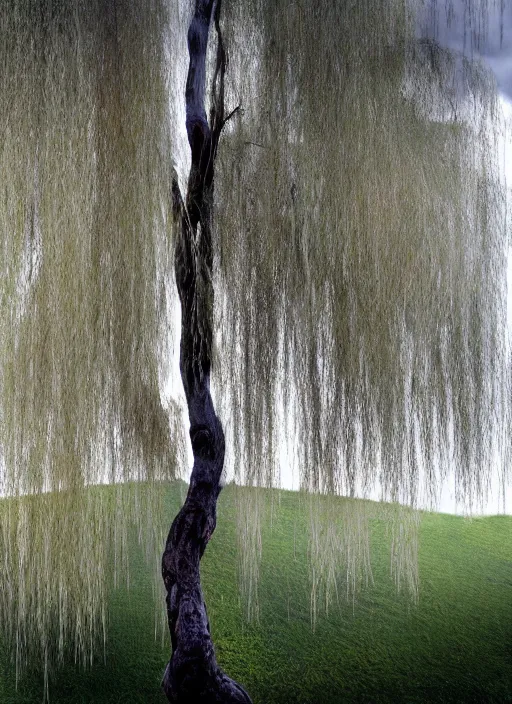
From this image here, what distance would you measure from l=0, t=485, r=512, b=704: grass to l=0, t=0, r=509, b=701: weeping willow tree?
26 cm

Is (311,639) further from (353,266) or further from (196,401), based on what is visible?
(353,266)

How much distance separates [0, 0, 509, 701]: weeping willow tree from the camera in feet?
6.37

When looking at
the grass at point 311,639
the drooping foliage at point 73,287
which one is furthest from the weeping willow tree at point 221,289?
the grass at point 311,639

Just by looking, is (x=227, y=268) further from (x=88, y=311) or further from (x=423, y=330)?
(x=423, y=330)

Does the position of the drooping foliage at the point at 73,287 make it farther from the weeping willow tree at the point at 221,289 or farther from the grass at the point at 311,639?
the grass at the point at 311,639

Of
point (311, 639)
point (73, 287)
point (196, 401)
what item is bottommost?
point (311, 639)

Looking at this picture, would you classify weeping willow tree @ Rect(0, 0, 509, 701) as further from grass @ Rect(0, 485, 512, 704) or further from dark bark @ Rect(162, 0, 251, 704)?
grass @ Rect(0, 485, 512, 704)

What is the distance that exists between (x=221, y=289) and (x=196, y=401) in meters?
0.33

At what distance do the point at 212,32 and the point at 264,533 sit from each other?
6.35ft

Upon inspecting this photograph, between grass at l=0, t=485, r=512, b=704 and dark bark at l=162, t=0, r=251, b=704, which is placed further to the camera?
grass at l=0, t=485, r=512, b=704

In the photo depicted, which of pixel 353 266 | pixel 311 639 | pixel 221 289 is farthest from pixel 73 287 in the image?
pixel 311 639

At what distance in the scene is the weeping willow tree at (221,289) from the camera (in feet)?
6.37

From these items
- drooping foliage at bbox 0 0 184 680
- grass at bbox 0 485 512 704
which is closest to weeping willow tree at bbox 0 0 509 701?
drooping foliage at bbox 0 0 184 680

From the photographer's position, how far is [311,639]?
260 cm
